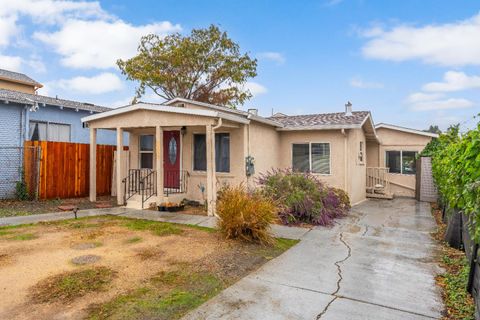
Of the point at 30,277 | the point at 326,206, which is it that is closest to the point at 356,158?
the point at 326,206

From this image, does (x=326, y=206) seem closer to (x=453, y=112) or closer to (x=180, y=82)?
(x=453, y=112)

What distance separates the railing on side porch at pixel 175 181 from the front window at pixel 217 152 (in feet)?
1.84

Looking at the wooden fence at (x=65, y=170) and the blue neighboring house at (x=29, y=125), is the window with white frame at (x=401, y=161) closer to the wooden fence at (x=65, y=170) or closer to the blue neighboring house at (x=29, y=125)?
the wooden fence at (x=65, y=170)

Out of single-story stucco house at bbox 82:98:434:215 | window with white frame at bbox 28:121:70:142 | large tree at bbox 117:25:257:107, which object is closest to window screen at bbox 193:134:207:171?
single-story stucco house at bbox 82:98:434:215

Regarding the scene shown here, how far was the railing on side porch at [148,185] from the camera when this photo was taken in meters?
10.5

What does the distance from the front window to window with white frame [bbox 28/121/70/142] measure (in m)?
7.65

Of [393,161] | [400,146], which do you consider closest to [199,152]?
[393,161]

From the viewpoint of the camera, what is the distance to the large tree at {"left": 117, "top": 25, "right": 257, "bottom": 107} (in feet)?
76.6

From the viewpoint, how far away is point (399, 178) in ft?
50.5

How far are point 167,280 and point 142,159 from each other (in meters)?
8.85

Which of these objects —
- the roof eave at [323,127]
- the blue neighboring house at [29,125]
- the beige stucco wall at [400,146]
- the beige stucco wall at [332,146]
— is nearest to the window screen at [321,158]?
the beige stucco wall at [332,146]

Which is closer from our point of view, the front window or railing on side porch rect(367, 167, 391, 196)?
the front window

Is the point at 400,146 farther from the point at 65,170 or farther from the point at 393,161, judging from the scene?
the point at 65,170

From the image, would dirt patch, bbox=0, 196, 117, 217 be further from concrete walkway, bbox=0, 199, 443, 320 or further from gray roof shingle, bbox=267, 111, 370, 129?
gray roof shingle, bbox=267, 111, 370, 129
